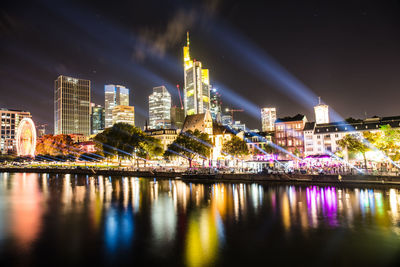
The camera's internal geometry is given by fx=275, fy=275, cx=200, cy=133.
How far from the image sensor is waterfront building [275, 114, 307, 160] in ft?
368

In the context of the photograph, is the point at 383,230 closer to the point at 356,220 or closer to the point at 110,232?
the point at 356,220

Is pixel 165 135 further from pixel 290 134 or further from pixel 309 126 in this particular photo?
pixel 309 126

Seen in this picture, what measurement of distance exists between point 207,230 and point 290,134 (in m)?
99.5

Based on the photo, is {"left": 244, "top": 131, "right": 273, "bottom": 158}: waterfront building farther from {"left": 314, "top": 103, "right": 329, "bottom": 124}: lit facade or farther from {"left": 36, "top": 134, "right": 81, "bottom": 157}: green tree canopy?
{"left": 36, "top": 134, "right": 81, "bottom": 157}: green tree canopy

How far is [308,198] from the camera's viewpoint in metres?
36.2

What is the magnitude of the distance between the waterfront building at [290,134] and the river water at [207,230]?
73.9 meters

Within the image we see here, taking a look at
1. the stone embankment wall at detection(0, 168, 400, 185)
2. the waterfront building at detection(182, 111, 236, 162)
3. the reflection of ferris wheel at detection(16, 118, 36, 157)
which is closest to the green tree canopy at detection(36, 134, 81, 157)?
the reflection of ferris wheel at detection(16, 118, 36, 157)

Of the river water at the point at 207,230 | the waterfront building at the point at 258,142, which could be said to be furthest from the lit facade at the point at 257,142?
the river water at the point at 207,230

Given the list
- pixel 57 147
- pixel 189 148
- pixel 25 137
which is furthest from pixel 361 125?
pixel 25 137

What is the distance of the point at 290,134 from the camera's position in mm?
115188

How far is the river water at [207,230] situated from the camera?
691 inches

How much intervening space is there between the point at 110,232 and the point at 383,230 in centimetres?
2260

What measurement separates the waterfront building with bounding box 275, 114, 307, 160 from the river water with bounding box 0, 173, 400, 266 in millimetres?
73868

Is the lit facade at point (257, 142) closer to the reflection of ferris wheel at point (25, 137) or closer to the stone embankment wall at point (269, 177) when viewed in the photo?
the stone embankment wall at point (269, 177)
